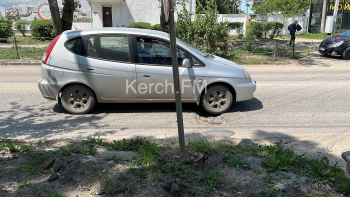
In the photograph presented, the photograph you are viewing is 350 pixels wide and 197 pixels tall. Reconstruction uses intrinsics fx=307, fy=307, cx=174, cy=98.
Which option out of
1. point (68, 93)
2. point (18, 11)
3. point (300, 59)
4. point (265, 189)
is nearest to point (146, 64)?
point (68, 93)

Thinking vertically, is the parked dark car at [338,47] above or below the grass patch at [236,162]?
above

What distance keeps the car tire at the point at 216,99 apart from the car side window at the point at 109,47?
6.42ft

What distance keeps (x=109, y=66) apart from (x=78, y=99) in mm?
1087

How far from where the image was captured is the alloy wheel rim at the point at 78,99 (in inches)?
273

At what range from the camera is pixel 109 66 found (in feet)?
22.0

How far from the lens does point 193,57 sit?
6836 mm

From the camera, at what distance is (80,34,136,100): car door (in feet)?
22.0

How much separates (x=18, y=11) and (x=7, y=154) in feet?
99.4

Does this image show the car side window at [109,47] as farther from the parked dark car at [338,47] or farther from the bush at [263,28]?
the bush at [263,28]

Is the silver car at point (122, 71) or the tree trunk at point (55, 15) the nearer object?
the silver car at point (122, 71)

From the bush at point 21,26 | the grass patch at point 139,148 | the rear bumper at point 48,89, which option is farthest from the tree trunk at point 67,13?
the bush at point 21,26

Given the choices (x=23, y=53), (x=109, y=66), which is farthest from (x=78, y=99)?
(x=23, y=53)

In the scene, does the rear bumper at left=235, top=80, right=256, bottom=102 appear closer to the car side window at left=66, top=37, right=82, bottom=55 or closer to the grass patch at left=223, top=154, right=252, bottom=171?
the grass patch at left=223, top=154, right=252, bottom=171

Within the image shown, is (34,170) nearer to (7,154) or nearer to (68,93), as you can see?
(7,154)
